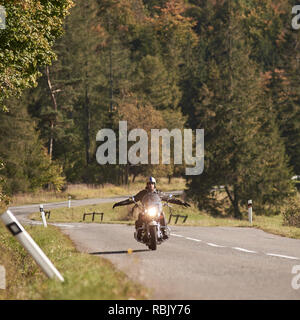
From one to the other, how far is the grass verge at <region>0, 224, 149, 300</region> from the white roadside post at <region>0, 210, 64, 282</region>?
156 millimetres

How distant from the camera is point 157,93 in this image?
76.1m

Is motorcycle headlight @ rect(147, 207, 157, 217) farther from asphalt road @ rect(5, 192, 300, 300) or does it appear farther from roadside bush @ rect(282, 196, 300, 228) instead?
roadside bush @ rect(282, 196, 300, 228)

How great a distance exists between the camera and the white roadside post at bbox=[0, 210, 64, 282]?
6492mm

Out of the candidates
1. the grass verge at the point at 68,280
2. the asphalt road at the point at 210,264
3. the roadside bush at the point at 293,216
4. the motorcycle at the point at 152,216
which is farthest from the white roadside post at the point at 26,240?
the roadside bush at the point at 293,216

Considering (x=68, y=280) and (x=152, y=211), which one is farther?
(x=152, y=211)

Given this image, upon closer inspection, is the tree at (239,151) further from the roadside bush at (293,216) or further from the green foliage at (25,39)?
→ the green foliage at (25,39)

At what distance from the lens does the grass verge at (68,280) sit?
21.4 feet

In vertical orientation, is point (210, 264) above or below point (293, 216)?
above

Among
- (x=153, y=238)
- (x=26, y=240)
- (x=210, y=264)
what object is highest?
(x=26, y=240)

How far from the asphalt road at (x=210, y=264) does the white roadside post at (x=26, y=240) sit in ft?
4.40

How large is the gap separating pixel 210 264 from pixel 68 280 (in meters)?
3.54

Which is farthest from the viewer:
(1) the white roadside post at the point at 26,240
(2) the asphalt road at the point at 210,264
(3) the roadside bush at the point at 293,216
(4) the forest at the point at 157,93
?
(4) the forest at the point at 157,93

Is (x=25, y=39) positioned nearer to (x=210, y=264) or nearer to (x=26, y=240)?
(x=210, y=264)

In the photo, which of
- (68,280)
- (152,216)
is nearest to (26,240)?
(68,280)
